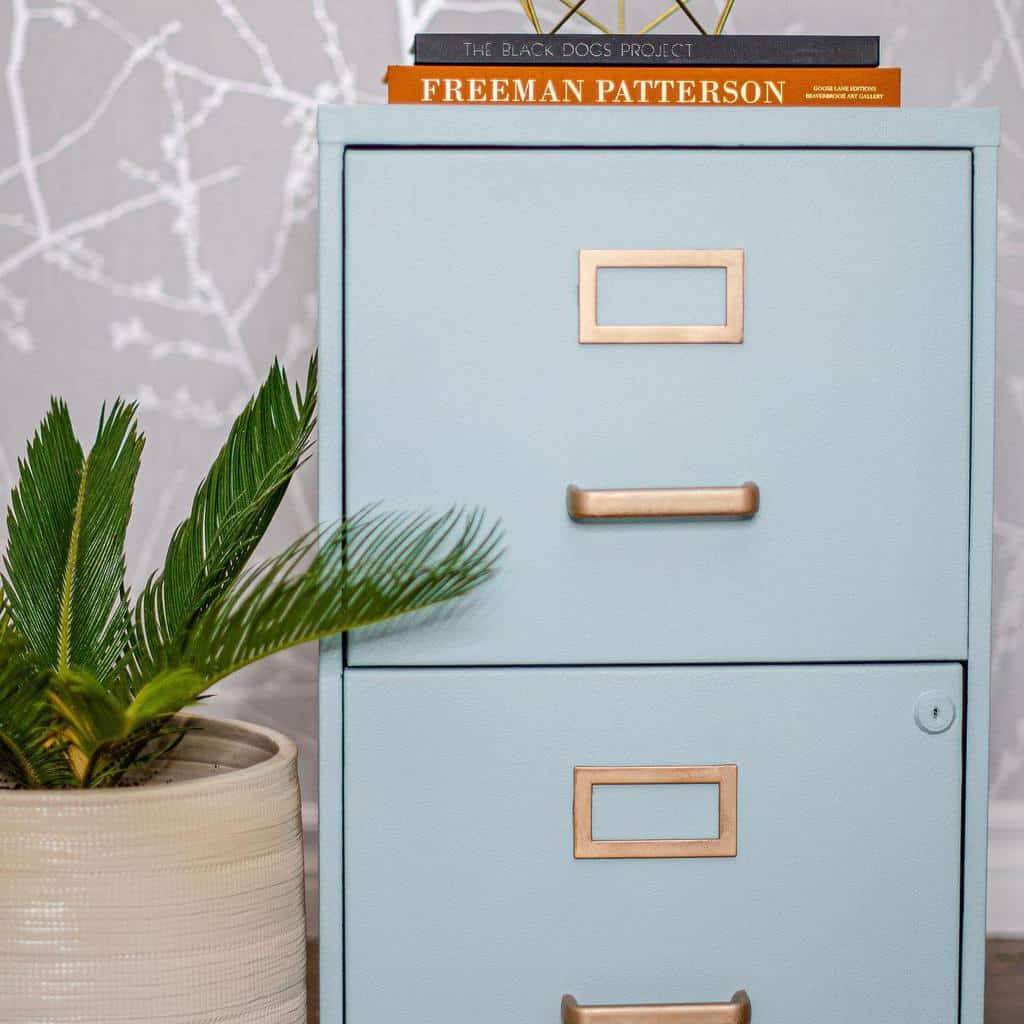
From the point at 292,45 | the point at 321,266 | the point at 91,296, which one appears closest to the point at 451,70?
the point at 321,266

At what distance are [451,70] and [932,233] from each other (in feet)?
1.18

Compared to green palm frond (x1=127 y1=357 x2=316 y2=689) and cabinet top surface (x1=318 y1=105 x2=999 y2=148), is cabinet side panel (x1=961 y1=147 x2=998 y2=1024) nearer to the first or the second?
cabinet top surface (x1=318 y1=105 x2=999 y2=148)

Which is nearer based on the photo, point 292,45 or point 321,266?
point 321,266

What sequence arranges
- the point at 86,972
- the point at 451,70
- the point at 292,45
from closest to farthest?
the point at 86,972 → the point at 451,70 → the point at 292,45

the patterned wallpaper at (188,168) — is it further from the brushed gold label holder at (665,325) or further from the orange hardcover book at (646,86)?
the brushed gold label holder at (665,325)

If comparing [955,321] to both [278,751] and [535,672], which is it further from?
[278,751]

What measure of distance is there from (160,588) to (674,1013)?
0.47m

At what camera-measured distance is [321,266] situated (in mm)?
771

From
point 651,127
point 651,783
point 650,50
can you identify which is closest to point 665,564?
point 651,783

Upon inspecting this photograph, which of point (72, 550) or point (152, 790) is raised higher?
point (72, 550)

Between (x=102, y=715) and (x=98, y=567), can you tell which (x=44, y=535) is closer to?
(x=98, y=567)

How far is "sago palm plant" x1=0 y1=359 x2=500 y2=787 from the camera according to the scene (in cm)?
74

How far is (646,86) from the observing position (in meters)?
0.83

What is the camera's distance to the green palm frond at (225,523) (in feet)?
2.62
